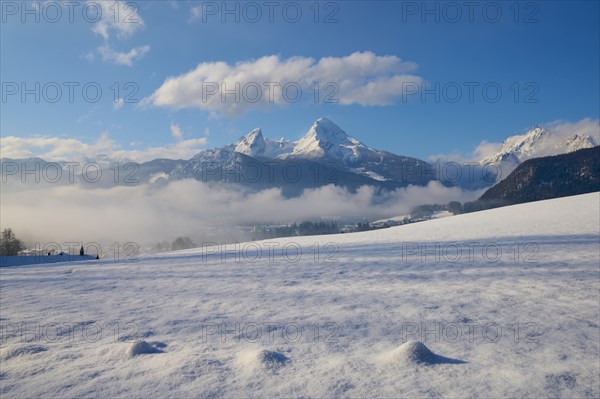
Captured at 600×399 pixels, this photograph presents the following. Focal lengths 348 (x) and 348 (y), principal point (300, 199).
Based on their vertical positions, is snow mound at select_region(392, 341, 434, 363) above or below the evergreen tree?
above

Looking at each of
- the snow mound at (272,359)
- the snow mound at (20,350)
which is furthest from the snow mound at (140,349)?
the snow mound at (272,359)

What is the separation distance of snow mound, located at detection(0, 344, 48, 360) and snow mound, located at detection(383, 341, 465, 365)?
811cm

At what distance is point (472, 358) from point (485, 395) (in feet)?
4.95

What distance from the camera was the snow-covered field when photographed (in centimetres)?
661

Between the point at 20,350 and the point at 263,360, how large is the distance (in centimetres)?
584

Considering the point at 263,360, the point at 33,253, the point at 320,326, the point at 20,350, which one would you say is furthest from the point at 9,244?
the point at 263,360

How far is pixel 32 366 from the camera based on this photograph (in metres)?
7.36

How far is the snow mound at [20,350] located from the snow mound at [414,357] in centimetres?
811

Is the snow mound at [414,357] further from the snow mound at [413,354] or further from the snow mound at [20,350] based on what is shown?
the snow mound at [20,350]

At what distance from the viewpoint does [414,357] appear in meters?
7.24

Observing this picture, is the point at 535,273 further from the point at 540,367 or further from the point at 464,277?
the point at 540,367

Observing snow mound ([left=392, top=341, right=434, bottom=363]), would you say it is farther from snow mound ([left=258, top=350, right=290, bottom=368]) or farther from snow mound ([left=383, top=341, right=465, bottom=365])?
snow mound ([left=258, top=350, right=290, bottom=368])

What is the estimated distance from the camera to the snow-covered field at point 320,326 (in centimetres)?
661

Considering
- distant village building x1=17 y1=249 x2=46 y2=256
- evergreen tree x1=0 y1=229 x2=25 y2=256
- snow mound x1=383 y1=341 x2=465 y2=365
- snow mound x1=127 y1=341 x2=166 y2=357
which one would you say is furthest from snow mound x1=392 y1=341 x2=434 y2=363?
evergreen tree x1=0 y1=229 x2=25 y2=256
